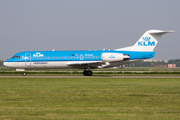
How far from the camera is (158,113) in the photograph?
10664 mm

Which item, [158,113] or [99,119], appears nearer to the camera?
[99,119]

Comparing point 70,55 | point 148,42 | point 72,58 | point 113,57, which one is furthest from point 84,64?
point 148,42

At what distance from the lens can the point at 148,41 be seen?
1601 inches

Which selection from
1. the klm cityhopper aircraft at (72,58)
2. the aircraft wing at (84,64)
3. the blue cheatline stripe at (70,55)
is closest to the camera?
the aircraft wing at (84,64)

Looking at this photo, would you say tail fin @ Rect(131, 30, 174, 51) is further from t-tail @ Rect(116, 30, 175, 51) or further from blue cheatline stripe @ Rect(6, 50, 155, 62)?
blue cheatline stripe @ Rect(6, 50, 155, 62)

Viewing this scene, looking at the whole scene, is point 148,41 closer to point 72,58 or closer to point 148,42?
point 148,42

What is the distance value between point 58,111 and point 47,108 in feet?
2.81

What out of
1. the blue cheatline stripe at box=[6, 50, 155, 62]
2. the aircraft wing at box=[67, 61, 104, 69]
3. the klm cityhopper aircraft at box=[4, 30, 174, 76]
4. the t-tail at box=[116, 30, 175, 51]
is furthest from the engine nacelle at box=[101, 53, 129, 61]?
the t-tail at box=[116, 30, 175, 51]

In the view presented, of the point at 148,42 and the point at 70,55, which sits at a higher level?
the point at 148,42

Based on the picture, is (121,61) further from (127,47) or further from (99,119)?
(99,119)

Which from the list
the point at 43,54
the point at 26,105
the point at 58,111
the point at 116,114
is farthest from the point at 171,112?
the point at 43,54

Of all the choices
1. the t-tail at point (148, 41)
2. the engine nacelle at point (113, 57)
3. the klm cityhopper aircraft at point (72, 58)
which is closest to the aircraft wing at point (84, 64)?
the klm cityhopper aircraft at point (72, 58)

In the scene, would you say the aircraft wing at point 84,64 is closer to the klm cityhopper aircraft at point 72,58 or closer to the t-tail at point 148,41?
the klm cityhopper aircraft at point 72,58

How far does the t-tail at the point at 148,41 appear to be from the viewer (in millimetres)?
40594
